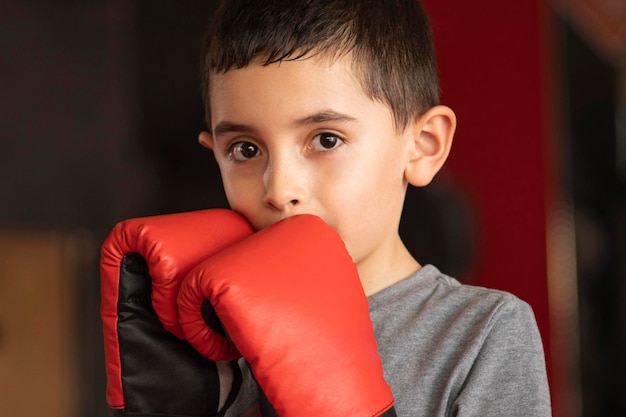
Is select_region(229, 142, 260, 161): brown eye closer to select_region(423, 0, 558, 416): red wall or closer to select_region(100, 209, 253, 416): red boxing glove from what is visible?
select_region(100, 209, 253, 416): red boxing glove

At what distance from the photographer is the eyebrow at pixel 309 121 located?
1007 millimetres

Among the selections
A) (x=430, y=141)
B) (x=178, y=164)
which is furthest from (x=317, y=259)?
(x=178, y=164)

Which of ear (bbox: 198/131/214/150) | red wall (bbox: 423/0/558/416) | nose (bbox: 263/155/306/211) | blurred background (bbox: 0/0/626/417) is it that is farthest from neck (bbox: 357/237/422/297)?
red wall (bbox: 423/0/558/416)

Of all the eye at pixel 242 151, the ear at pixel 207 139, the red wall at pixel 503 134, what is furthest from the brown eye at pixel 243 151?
the red wall at pixel 503 134

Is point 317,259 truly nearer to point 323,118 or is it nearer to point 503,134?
point 323,118

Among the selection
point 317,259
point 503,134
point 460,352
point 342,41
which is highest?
point 342,41

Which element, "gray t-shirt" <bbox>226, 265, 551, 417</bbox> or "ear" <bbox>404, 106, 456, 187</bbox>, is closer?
"gray t-shirt" <bbox>226, 265, 551, 417</bbox>

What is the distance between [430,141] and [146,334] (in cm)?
45

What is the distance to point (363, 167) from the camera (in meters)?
1.05

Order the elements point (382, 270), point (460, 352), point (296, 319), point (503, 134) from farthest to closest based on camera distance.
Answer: point (503, 134) → point (382, 270) → point (460, 352) → point (296, 319)

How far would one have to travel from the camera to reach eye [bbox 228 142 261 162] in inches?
42.1

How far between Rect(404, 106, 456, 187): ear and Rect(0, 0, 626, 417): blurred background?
1282mm

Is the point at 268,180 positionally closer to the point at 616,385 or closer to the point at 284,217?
the point at 284,217

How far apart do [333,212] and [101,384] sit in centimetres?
198
